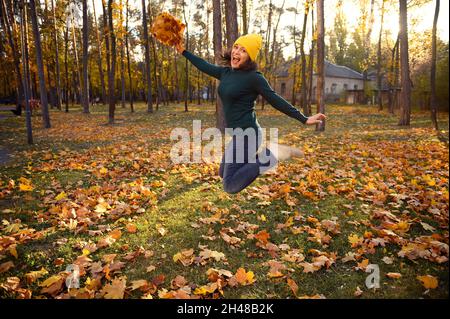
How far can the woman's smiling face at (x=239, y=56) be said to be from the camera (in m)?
3.61

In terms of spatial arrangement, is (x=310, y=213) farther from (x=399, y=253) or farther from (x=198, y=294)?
(x=198, y=294)

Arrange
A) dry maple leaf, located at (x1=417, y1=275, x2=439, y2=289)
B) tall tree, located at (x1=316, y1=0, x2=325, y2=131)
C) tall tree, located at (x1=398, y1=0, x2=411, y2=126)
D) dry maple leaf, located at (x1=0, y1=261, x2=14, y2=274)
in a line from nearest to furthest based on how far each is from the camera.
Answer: dry maple leaf, located at (x1=417, y1=275, x2=439, y2=289), dry maple leaf, located at (x1=0, y1=261, x2=14, y2=274), tall tree, located at (x1=316, y1=0, x2=325, y2=131), tall tree, located at (x1=398, y1=0, x2=411, y2=126)

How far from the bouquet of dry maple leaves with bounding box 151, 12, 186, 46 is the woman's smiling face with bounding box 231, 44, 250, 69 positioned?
1132 millimetres

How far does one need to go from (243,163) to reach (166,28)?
7.16ft

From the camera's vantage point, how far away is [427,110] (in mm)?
28922

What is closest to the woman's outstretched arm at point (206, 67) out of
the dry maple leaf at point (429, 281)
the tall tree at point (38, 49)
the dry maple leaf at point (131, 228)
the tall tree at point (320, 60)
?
the dry maple leaf at point (131, 228)

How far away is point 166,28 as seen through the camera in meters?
4.29

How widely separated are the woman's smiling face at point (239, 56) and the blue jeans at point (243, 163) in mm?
853

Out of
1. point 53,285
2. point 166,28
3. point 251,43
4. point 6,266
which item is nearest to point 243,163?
point 251,43

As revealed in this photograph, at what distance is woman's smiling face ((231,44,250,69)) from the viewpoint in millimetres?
3609

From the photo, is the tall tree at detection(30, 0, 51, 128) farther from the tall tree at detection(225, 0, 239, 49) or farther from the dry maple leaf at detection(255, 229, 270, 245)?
the dry maple leaf at detection(255, 229, 270, 245)

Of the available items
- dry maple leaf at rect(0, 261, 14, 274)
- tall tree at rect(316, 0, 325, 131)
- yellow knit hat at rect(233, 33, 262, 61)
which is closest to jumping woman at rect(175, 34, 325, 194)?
yellow knit hat at rect(233, 33, 262, 61)

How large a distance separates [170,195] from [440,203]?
15.1 ft
